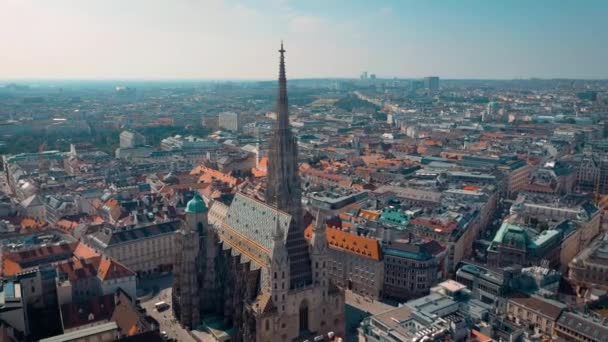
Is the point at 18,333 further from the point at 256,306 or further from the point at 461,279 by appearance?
the point at 461,279

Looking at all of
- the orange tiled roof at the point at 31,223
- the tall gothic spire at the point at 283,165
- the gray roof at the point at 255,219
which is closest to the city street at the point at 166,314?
the gray roof at the point at 255,219

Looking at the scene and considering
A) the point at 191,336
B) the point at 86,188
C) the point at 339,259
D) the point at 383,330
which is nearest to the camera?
the point at 383,330

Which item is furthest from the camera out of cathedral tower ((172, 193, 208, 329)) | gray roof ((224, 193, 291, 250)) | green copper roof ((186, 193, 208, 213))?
green copper roof ((186, 193, 208, 213))

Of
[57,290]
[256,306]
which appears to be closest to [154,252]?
[57,290]

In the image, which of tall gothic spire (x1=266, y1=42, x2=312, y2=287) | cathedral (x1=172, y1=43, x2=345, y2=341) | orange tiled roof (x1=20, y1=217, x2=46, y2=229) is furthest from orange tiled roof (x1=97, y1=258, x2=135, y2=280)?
orange tiled roof (x1=20, y1=217, x2=46, y2=229)

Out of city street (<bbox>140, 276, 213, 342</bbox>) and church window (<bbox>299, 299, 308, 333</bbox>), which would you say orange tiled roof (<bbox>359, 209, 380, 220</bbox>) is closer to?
city street (<bbox>140, 276, 213, 342</bbox>)

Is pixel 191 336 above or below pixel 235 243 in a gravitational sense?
below
